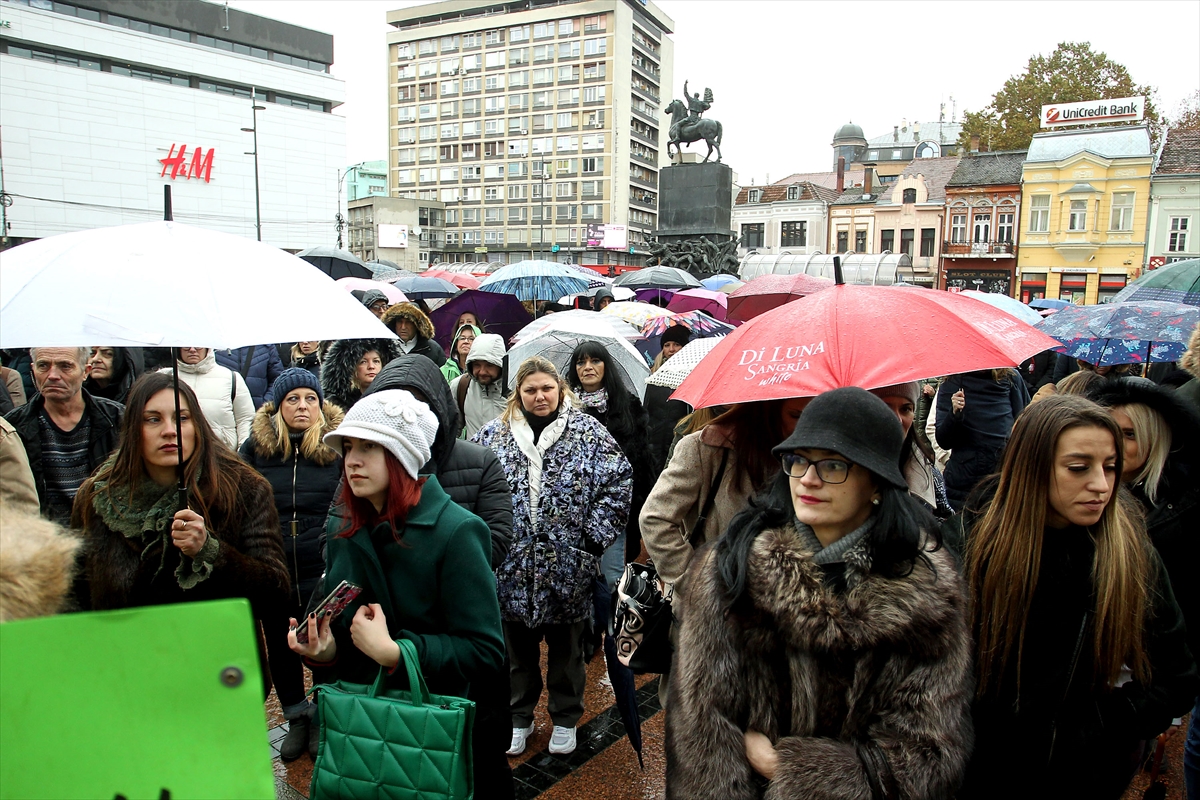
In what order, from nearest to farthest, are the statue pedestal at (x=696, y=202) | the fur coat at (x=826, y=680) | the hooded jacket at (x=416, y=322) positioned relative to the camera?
the fur coat at (x=826, y=680) < the hooded jacket at (x=416, y=322) < the statue pedestal at (x=696, y=202)

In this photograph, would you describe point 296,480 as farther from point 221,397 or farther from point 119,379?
point 119,379

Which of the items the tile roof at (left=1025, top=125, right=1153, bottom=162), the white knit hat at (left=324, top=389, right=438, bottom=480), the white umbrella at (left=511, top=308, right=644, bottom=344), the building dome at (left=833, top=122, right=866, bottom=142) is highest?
the building dome at (left=833, top=122, right=866, bottom=142)

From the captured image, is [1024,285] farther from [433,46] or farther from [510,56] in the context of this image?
[433,46]

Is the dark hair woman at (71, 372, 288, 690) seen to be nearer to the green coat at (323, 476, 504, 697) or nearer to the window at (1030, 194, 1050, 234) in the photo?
the green coat at (323, 476, 504, 697)

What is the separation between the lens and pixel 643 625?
2.87m

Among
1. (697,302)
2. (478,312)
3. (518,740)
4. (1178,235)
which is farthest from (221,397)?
(1178,235)

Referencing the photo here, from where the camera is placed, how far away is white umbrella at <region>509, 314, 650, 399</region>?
5.99m

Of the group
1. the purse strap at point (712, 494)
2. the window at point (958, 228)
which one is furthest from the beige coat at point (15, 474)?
the window at point (958, 228)

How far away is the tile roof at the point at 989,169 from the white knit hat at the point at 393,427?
2032 inches

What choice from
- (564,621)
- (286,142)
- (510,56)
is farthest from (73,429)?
(510,56)

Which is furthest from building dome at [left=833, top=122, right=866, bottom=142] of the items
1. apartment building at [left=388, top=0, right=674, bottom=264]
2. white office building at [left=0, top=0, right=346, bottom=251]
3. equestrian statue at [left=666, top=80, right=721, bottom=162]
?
equestrian statue at [left=666, top=80, right=721, bottom=162]

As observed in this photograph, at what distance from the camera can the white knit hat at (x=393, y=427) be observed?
2369 millimetres

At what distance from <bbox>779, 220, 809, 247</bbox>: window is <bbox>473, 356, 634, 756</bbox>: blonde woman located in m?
54.6

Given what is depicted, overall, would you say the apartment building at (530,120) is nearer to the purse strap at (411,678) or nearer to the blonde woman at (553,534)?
the blonde woman at (553,534)
